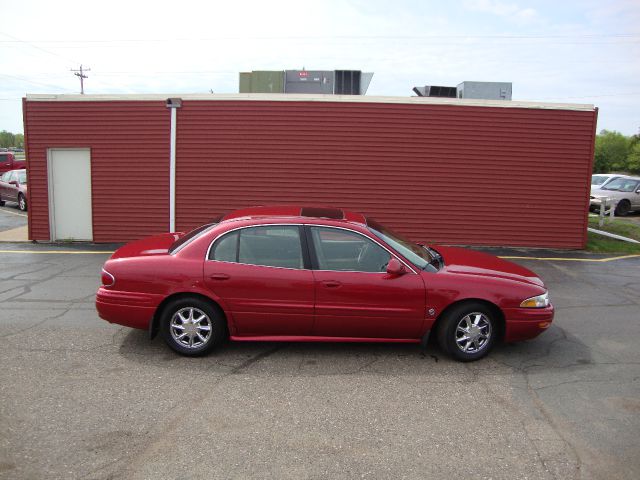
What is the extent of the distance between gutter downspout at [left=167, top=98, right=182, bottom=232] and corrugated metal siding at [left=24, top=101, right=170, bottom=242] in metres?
0.11

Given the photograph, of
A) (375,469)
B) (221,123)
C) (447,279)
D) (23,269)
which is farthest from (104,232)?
(375,469)

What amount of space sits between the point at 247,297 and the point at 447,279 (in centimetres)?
194

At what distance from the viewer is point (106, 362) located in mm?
4816

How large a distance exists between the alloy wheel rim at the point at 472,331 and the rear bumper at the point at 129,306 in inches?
116

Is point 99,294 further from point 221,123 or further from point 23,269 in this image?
point 221,123

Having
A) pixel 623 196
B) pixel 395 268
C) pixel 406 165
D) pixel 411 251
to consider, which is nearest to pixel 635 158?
pixel 623 196

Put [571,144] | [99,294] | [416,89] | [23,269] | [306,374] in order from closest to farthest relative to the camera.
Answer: [306,374] < [99,294] < [23,269] < [571,144] < [416,89]

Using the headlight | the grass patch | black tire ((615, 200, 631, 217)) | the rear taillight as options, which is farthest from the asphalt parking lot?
black tire ((615, 200, 631, 217))

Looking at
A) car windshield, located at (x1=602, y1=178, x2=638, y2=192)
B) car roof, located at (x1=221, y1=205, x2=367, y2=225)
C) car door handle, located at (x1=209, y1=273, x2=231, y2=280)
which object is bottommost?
car door handle, located at (x1=209, y1=273, x2=231, y2=280)

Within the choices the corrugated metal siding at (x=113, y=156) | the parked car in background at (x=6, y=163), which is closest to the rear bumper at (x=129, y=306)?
the corrugated metal siding at (x=113, y=156)

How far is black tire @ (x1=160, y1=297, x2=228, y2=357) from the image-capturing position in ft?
16.0

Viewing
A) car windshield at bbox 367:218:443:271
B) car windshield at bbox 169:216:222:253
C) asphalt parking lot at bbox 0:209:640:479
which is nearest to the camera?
asphalt parking lot at bbox 0:209:640:479

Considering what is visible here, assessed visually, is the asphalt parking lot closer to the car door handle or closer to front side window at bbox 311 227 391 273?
the car door handle

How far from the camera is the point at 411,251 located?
529cm
